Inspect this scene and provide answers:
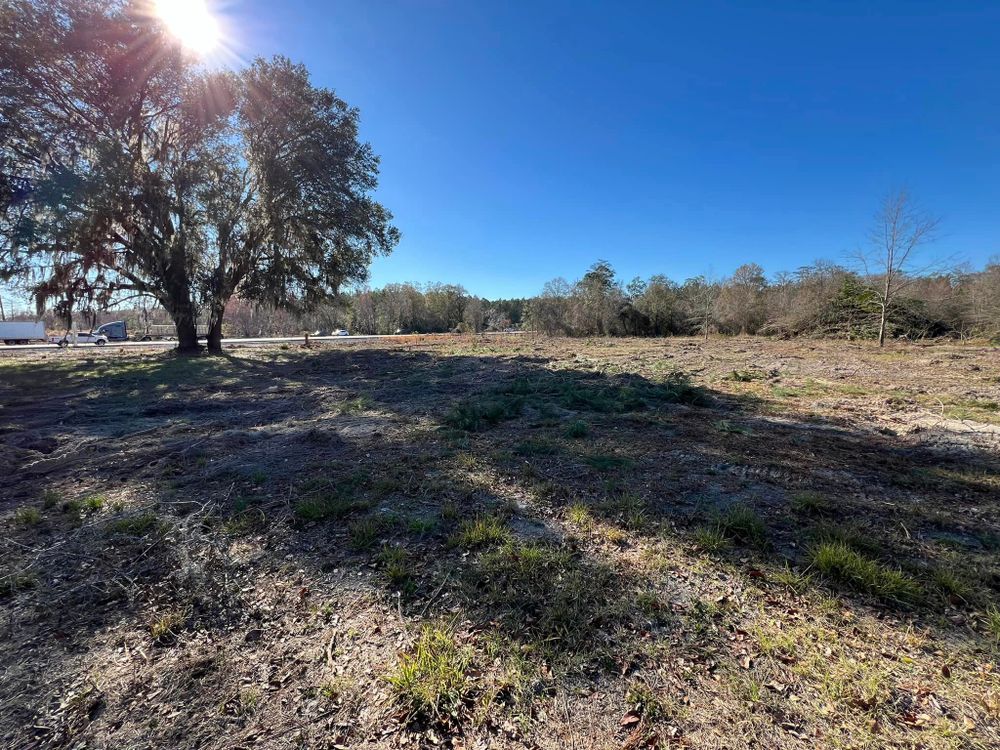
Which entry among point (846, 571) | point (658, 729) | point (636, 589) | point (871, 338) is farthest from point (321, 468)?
point (871, 338)

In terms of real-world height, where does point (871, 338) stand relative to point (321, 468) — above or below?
above

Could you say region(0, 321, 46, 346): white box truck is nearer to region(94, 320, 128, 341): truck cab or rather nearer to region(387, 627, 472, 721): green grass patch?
region(94, 320, 128, 341): truck cab

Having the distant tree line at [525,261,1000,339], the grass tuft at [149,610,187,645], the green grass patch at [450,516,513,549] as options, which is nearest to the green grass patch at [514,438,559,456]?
the green grass patch at [450,516,513,549]

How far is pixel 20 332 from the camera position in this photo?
35.4 m

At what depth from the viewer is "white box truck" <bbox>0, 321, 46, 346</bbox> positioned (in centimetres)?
3497

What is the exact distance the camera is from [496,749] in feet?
4.82

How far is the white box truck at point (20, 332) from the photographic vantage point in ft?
115

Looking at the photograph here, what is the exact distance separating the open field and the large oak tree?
43.4ft

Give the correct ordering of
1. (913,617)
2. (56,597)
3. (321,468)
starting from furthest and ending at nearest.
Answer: (321,468)
(56,597)
(913,617)

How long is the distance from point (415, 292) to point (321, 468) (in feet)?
169

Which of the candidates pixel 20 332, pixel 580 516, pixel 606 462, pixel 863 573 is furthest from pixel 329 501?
pixel 20 332

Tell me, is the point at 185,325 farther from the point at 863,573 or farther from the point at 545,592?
the point at 863,573

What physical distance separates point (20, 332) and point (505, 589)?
54.6 metres

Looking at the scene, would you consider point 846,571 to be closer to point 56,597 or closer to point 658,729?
point 658,729
